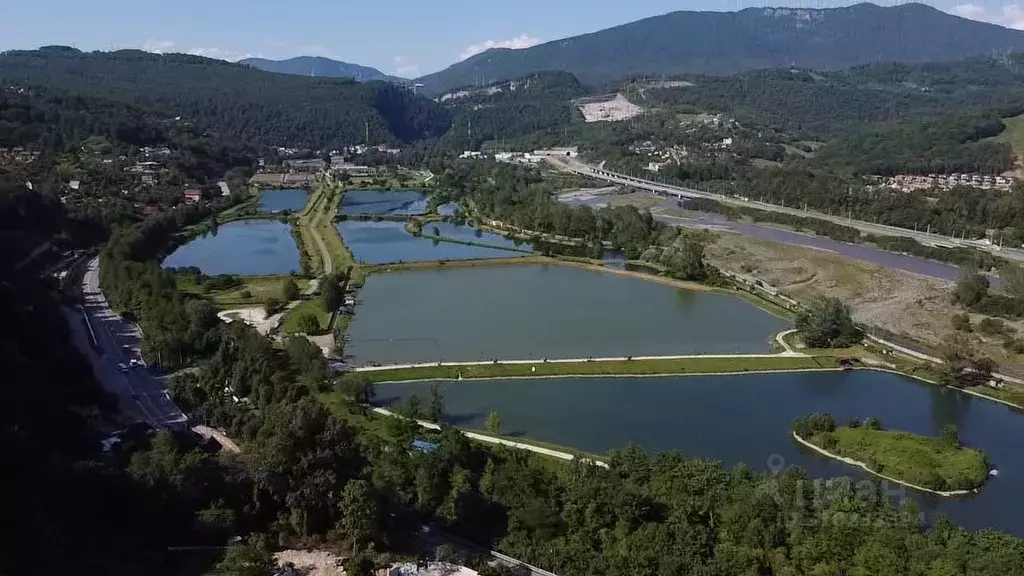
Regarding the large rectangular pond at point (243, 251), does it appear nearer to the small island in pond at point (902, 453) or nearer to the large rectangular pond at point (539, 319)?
the large rectangular pond at point (539, 319)

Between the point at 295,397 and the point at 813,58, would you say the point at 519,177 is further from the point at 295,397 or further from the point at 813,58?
the point at 813,58

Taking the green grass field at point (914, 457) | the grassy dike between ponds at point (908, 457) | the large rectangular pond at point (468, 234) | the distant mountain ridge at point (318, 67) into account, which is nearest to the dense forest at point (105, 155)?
the large rectangular pond at point (468, 234)

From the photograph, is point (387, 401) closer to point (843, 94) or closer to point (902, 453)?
point (902, 453)

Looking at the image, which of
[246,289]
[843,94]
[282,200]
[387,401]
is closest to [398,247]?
[246,289]

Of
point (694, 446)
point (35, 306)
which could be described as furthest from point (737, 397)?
point (35, 306)

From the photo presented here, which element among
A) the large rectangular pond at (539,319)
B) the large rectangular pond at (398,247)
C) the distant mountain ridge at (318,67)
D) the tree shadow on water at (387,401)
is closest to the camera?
the tree shadow on water at (387,401)
